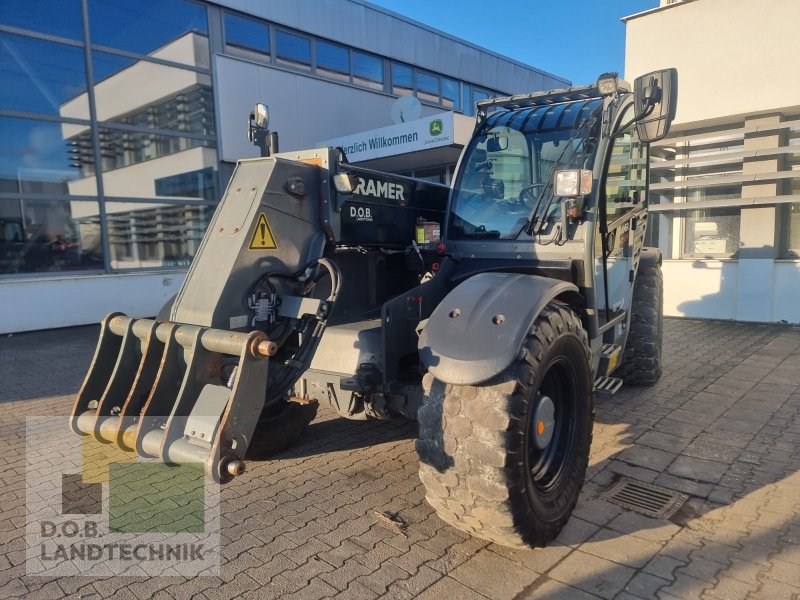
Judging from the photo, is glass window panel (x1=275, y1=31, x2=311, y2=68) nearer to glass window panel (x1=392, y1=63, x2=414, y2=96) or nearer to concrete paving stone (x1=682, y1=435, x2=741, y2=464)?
glass window panel (x1=392, y1=63, x2=414, y2=96)

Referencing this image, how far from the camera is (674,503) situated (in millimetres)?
3365

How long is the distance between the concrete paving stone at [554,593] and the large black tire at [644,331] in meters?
3.49

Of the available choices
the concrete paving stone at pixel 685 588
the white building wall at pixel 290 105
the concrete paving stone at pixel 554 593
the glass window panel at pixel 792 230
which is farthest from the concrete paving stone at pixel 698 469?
the white building wall at pixel 290 105

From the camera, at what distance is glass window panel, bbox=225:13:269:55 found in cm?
1242

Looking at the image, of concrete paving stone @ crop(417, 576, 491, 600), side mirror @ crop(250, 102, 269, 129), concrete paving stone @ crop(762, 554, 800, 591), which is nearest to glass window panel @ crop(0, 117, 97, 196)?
side mirror @ crop(250, 102, 269, 129)

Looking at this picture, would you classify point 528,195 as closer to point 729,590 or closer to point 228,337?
point 228,337

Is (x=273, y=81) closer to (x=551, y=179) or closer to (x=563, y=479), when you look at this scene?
(x=551, y=179)

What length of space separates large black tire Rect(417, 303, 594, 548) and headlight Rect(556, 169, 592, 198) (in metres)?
0.80

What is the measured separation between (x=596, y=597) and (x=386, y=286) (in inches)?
93.9

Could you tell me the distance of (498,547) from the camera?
2.91m

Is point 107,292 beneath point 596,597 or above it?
above

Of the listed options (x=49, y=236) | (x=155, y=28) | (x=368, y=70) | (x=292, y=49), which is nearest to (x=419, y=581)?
(x=49, y=236)

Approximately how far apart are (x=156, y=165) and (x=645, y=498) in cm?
1141

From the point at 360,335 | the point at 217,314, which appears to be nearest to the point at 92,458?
the point at 217,314
